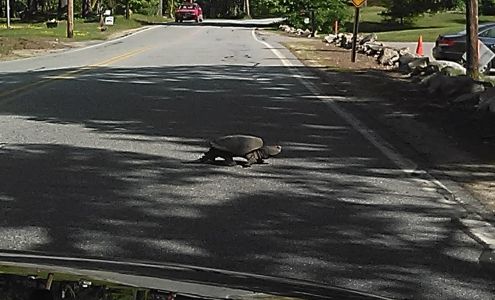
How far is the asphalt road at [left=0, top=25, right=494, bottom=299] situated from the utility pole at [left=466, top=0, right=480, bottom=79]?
3579 millimetres

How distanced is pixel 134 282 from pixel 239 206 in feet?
16.4

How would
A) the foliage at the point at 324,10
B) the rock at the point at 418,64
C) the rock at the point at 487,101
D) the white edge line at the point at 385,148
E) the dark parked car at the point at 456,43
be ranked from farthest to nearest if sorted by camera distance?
the foliage at the point at 324,10, the dark parked car at the point at 456,43, the rock at the point at 418,64, the rock at the point at 487,101, the white edge line at the point at 385,148

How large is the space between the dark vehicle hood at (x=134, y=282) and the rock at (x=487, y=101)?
1082 centimetres

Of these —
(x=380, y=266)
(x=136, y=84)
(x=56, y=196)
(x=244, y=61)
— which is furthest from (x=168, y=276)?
(x=244, y=61)

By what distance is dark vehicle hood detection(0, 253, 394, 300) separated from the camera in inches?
109

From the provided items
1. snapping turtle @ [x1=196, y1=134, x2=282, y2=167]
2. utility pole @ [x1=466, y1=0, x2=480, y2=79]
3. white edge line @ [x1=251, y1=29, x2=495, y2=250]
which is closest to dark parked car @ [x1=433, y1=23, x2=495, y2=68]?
utility pole @ [x1=466, y1=0, x2=480, y2=79]

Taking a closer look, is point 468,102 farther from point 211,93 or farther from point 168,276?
point 168,276

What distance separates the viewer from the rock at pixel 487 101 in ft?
44.5

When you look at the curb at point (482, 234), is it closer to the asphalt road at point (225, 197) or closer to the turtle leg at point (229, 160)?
the asphalt road at point (225, 197)

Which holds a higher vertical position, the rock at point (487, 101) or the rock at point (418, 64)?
the rock at point (487, 101)

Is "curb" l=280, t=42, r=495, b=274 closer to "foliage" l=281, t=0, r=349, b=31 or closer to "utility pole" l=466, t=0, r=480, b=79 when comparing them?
"utility pole" l=466, t=0, r=480, b=79

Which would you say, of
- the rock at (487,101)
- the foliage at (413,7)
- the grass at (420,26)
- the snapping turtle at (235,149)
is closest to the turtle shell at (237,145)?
the snapping turtle at (235,149)

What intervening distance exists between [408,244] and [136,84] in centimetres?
1215

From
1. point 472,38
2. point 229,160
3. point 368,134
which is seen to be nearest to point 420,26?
point 472,38
